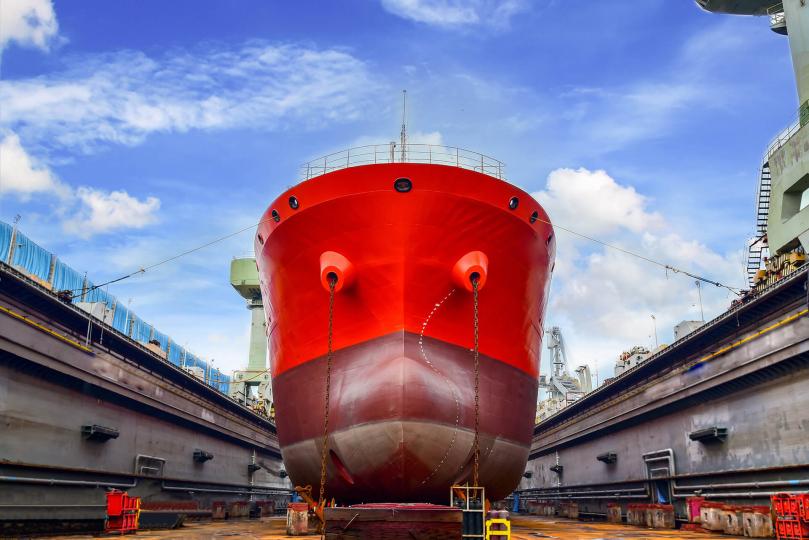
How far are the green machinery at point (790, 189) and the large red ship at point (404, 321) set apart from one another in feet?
28.5

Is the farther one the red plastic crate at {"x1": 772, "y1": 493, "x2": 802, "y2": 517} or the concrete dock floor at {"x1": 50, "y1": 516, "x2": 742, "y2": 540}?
the concrete dock floor at {"x1": 50, "y1": 516, "x2": 742, "y2": 540}

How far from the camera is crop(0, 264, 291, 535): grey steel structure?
12.3 metres

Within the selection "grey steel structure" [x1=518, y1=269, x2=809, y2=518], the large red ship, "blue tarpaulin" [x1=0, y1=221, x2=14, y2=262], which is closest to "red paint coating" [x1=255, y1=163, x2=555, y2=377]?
the large red ship

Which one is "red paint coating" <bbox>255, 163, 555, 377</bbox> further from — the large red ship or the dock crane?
the dock crane

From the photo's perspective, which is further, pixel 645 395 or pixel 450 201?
pixel 645 395

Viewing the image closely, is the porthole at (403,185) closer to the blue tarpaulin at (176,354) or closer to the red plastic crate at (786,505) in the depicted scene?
the red plastic crate at (786,505)

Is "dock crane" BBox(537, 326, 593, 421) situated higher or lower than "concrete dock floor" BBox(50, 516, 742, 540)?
higher

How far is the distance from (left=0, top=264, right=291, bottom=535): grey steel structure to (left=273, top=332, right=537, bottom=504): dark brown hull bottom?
540cm

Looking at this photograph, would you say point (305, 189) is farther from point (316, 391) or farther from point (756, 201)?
point (756, 201)

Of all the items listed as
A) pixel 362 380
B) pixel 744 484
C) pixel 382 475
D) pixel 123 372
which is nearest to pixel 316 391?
pixel 362 380

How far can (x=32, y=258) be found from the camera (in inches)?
1099

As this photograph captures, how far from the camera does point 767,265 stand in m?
18.5

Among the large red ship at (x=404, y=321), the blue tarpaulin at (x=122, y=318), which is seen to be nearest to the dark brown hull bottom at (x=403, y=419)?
the large red ship at (x=404, y=321)

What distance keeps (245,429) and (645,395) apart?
1701 cm
